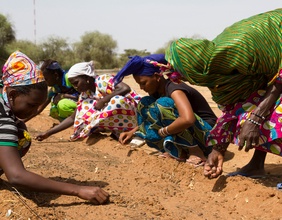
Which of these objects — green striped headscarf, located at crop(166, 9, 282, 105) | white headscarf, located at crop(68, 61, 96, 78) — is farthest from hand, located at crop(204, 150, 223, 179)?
white headscarf, located at crop(68, 61, 96, 78)

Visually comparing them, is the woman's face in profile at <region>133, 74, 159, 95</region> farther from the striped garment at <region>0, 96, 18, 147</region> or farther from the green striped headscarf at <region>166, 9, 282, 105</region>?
the striped garment at <region>0, 96, 18, 147</region>

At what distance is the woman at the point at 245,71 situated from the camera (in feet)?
10.7

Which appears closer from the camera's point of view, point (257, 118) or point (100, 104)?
point (257, 118)

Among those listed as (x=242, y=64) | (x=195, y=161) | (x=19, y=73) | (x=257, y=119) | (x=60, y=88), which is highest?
(x=242, y=64)

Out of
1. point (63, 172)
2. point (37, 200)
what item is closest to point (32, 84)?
point (37, 200)

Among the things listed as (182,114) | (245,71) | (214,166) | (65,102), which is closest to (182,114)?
(182,114)

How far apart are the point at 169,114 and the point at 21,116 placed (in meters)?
1.92

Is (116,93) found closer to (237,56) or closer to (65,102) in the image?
(65,102)

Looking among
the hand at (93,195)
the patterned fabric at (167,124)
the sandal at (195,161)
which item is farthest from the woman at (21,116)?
the patterned fabric at (167,124)

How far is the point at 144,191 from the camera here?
372cm

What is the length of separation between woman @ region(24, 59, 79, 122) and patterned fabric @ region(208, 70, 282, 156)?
3.62 meters

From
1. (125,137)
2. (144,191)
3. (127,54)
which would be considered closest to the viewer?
(144,191)

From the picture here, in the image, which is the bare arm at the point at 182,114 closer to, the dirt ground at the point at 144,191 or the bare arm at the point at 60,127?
the dirt ground at the point at 144,191

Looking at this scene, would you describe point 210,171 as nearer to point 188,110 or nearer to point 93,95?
point 188,110
